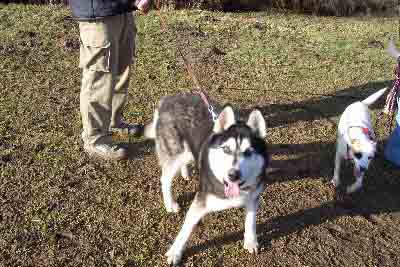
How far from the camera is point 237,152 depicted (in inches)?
Answer: 126

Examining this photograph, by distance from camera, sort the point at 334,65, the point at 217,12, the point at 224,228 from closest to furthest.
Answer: the point at 224,228
the point at 334,65
the point at 217,12

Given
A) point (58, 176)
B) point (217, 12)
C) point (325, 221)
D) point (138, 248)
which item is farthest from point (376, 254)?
point (217, 12)

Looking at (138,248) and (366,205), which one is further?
(366,205)

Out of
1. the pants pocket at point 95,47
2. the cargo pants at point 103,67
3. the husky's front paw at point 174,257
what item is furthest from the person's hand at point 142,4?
the husky's front paw at point 174,257

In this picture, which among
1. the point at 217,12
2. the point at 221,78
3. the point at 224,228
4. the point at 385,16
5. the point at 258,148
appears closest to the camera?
the point at 258,148

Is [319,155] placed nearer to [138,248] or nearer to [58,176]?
[138,248]

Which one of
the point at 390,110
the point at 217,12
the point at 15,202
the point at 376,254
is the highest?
the point at 217,12

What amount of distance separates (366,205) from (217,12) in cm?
697

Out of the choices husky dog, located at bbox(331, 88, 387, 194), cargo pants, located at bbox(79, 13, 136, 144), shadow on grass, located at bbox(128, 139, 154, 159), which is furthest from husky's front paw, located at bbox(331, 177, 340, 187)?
cargo pants, located at bbox(79, 13, 136, 144)

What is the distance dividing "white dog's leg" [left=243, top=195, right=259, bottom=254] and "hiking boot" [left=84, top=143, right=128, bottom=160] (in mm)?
1649

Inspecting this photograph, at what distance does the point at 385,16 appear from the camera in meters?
12.8

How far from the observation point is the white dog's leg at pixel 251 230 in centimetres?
364

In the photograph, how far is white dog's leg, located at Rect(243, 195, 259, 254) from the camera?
3641 mm

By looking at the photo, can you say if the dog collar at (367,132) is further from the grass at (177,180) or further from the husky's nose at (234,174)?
the husky's nose at (234,174)
